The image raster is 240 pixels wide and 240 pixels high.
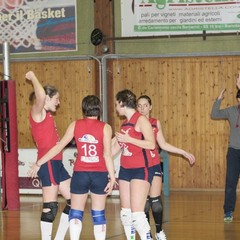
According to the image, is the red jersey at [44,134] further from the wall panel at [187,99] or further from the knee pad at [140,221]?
the wall panel at [187,99]

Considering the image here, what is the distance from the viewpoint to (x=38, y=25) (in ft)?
60.7

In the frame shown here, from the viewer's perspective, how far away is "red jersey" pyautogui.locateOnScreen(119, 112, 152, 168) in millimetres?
8234

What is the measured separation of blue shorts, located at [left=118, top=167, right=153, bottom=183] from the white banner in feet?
30.6

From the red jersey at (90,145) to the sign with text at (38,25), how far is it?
420 inches

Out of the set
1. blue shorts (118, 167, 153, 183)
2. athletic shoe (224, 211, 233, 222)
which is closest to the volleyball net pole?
athletic shoe (224, 211, 233, 222)

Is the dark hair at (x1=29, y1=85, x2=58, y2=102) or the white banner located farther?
the white banner

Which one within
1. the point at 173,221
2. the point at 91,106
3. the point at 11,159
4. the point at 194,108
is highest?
the point at 91,106

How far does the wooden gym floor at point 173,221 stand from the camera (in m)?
10.1

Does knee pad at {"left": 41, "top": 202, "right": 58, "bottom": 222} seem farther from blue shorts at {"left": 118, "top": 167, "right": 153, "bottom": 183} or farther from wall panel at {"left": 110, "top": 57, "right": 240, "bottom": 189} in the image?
wall panel at {"left": 110, "top": 57, "right": 240, "bottom": 189}

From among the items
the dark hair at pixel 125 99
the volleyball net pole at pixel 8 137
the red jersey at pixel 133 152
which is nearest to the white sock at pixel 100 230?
the red jersey at pixel 133 152

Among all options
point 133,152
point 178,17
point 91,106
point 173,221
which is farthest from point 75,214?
point 178,17

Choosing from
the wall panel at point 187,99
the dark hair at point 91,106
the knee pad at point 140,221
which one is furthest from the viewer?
the wall panel at point 187,99

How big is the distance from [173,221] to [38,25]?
8534mm

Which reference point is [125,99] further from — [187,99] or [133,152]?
[187,99]
